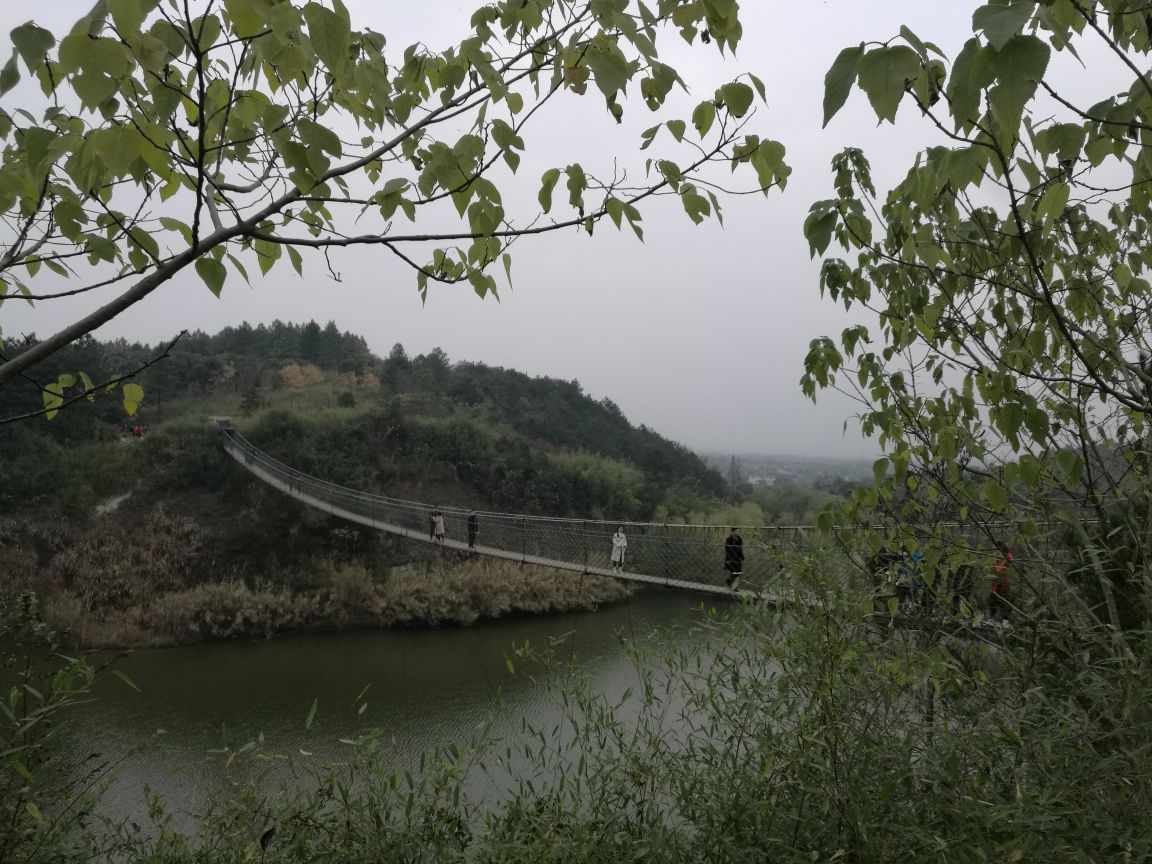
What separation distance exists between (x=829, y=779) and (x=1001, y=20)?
1.23 m

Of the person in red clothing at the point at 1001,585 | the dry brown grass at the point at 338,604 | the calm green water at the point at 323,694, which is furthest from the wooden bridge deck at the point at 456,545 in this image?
the person in red clothing at the point at 1001,585

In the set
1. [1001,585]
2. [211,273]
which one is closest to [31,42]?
Answer: [211,273]

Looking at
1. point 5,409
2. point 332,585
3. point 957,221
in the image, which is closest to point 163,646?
point 332,585

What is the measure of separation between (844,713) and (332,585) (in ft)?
32.5

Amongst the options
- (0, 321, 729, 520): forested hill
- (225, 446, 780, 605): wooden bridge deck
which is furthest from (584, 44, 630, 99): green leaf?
(0, 321, 729, 520): forested hill

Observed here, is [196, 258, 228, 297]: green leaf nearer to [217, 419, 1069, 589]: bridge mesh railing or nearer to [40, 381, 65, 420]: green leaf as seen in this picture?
[40, 381, 65, 420]: green leaf

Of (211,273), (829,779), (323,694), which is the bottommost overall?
(323,694)

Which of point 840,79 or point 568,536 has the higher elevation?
point 840,79

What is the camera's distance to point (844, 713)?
1.35 m

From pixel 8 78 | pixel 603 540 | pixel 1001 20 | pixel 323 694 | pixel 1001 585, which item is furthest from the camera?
pixel 603 540

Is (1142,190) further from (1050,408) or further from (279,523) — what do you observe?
(279,523)

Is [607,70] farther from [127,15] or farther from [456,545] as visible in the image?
[456,545]

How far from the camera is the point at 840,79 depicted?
1.85ft

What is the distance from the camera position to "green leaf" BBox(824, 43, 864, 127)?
0.56m
